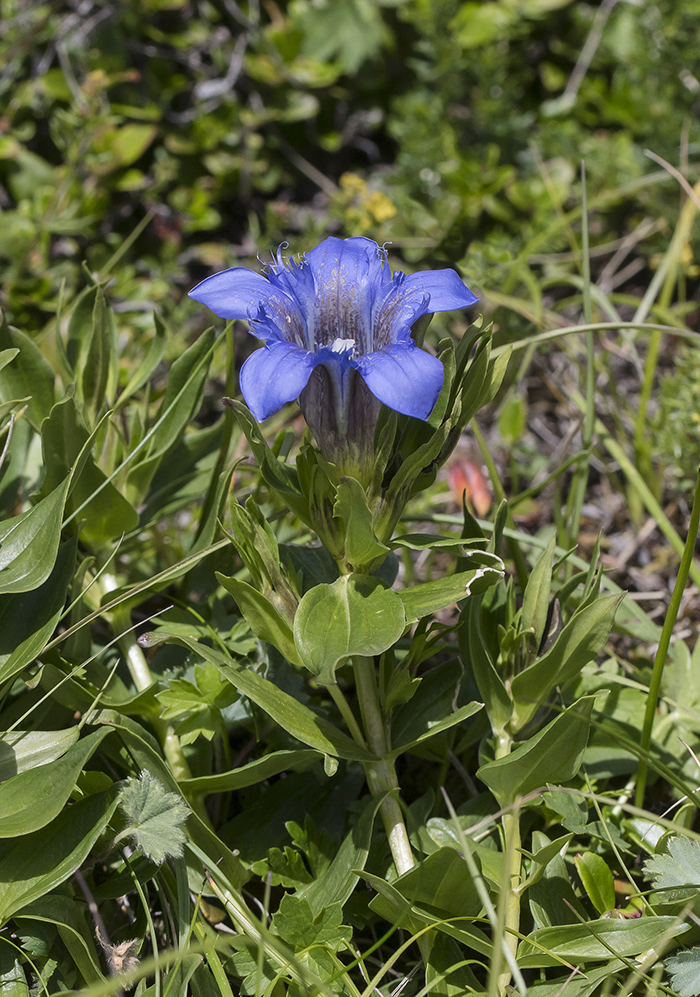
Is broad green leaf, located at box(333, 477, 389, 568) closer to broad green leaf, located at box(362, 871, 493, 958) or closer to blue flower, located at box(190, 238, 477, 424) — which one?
blue flower, located at box(190, 238, 477, 424)

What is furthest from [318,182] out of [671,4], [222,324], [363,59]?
[671,4]

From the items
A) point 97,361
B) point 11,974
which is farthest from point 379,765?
point 97,361

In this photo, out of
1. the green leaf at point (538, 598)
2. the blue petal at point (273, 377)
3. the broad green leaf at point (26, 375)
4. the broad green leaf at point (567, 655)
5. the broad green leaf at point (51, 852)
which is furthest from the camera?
the broad green leaf at point (26, 375)

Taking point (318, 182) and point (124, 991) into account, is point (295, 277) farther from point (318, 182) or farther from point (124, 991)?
point (318, 182)

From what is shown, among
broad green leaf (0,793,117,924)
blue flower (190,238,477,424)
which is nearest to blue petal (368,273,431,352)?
blue flower (190,238,477,424)

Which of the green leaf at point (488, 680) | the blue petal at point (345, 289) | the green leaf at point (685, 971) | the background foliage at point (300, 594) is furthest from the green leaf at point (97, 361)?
the green leaf at point (685, 971)

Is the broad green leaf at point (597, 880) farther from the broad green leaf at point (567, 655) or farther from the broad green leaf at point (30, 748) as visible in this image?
the broad green leaf at point (30, 748)
